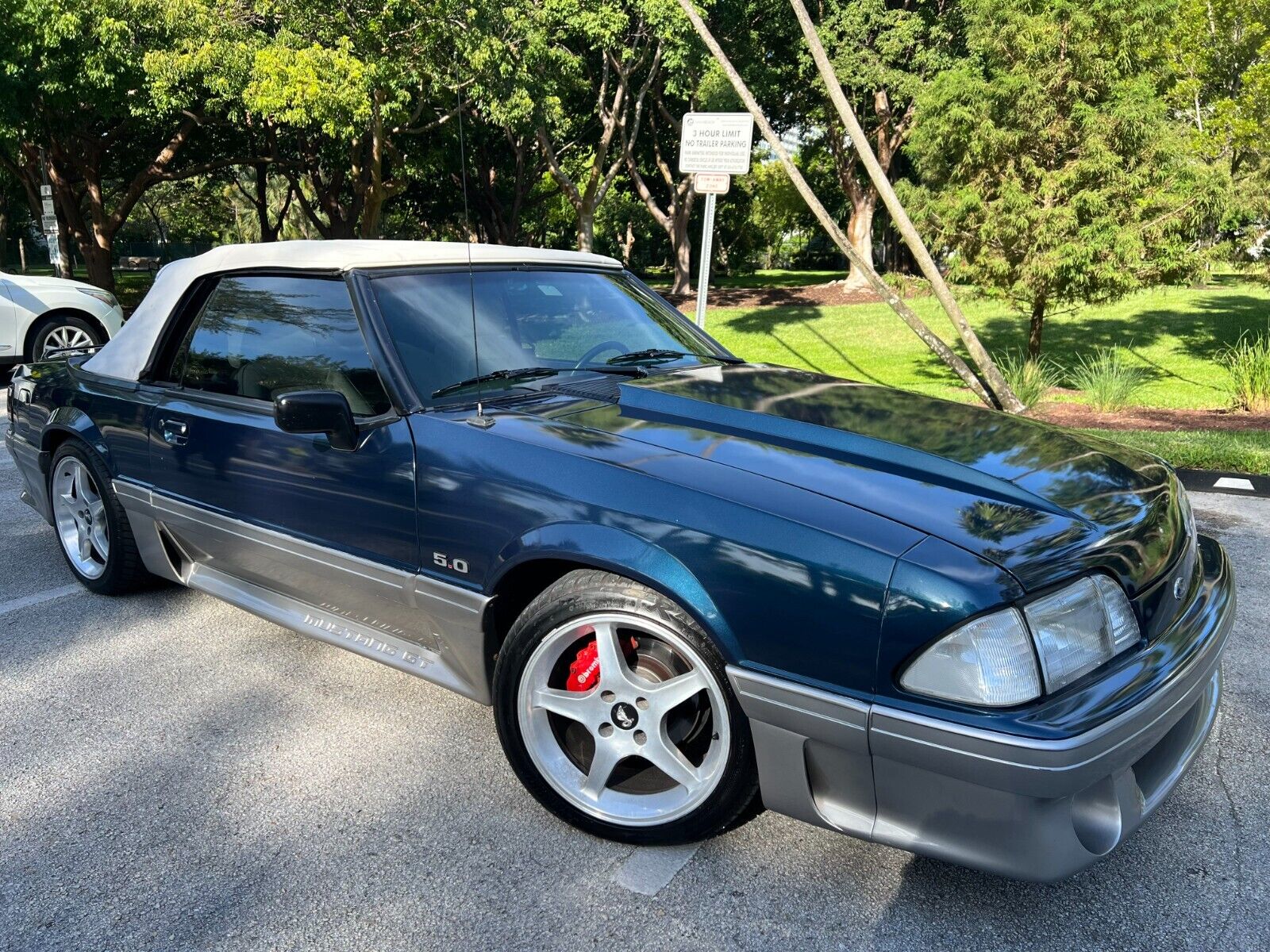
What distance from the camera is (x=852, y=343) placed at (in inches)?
659

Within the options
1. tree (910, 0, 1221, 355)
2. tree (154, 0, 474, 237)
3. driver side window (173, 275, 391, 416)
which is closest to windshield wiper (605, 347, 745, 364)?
driver side window (173, 275, 391, 416)

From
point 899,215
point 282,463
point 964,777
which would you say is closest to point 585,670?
point 964,777

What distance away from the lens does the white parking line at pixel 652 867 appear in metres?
2.33

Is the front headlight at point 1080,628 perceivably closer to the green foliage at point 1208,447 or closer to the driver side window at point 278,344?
the driver side window at point 278,344

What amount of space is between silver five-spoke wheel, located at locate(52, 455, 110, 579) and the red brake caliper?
2615mm

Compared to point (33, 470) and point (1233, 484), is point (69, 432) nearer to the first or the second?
point (33, 470)

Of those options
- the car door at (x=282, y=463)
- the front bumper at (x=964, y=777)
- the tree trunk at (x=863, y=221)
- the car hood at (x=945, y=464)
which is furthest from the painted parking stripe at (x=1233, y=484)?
the tree trunk at (x=863, y=221)

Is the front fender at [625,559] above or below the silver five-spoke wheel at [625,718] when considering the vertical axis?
above

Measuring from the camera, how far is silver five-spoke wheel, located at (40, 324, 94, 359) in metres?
10.9

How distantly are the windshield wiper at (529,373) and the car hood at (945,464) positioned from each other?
0.13 meters

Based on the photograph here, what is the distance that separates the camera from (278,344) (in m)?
3.34

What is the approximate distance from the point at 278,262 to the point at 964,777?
2814 millimetres

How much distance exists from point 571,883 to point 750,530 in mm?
991

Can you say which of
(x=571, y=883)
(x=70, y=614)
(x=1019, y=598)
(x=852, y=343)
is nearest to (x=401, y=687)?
(x=571, y=883)
